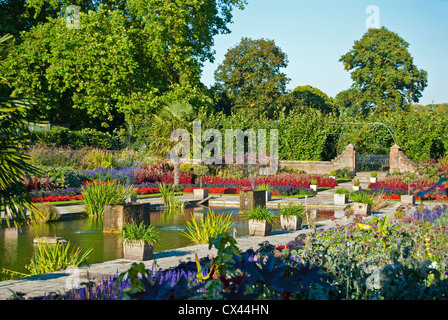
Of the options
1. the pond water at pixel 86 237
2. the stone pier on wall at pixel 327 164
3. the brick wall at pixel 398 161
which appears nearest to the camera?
the pond water at pixel 86 237

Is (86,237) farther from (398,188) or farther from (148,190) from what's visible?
(398,188)

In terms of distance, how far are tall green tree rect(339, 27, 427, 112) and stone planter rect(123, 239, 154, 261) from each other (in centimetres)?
3955

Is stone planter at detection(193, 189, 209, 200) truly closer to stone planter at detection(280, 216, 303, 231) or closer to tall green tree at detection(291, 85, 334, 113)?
stone planter at detection(280, 216, 303, 231)

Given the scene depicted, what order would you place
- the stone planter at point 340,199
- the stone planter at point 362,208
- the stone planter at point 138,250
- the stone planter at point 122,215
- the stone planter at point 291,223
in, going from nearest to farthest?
the stone planter at point 138,250, the stone planter at point 122,215, the stone planter at point 291,223, the stone planter at point 362,208, the stone planter at point 340,199

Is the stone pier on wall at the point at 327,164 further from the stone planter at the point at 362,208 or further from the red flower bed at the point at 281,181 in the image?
the stone planter at the point at 362,208

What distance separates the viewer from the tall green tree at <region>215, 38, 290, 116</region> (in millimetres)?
47000

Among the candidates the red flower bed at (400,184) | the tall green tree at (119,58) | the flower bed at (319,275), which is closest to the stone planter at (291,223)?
the flower bed at (319,275)

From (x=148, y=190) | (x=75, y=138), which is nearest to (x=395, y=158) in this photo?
(x=148, y=190)

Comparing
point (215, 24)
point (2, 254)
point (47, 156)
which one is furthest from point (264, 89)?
point (2, 254)

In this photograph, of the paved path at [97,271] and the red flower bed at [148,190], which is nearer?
the paved path at [97,271]

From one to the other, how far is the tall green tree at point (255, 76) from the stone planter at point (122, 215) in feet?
118

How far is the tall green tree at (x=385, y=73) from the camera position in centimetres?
4362

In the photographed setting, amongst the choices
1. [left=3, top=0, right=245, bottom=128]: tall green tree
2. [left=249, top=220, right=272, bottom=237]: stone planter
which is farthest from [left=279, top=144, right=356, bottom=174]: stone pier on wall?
[left=249, top=220, right=272, bottom=237]: stone planter

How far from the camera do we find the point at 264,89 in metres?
47.1
